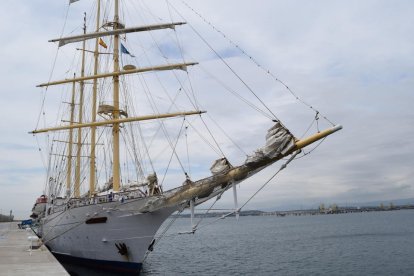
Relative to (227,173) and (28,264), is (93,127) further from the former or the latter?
(227,173)

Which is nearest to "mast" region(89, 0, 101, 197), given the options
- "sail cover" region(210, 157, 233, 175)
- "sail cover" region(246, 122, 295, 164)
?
"sail cover" region(210, 157, 233, 175)

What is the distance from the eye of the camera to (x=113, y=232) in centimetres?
2083

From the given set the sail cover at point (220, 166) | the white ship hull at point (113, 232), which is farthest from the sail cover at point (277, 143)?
the white ship hull at point (113, 232)

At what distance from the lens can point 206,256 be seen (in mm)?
35938

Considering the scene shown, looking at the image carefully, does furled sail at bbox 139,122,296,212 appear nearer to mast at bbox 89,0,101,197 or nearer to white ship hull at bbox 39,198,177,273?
white ship hull at bbox 39,198,177,273

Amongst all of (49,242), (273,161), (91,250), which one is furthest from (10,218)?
(273,161)

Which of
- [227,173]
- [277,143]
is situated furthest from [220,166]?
[277,143]

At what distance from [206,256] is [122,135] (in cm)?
1570

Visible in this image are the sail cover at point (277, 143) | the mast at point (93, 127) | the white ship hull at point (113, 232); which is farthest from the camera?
the mast at point (93, 127)

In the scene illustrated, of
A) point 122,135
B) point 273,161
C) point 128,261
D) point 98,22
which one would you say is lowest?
point 128,261

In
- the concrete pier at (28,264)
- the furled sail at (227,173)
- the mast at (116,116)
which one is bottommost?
the concrete pier at (28,264)

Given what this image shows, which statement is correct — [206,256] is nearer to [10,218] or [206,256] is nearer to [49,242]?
[49,242]

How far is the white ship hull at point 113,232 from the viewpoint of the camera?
20078 millimetres

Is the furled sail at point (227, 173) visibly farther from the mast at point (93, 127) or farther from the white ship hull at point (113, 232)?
the mast at point (93, 127)
